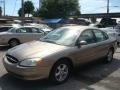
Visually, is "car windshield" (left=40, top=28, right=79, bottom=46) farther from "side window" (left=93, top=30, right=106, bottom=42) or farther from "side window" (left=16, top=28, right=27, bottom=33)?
"side window" (left=16, top=28, right=27, bottom=33)

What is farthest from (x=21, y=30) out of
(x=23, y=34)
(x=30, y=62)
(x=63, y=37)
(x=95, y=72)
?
(x=30, y=62)

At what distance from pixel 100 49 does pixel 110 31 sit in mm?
7084

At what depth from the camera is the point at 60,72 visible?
6.24 meters

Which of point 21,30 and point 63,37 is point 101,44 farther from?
point 21,30

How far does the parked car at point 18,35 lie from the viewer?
14016 millimetres

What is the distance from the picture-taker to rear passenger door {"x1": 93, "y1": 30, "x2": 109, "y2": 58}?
7.66 meters

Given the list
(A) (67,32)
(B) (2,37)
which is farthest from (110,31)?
(A) (67,32)

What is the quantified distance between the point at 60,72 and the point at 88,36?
1797 mm

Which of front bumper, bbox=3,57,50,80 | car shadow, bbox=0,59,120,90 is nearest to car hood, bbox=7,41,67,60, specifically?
front bumper, bbox=3,57,50,80

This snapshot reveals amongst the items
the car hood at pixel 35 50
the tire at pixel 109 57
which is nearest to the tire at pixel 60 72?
the car hood at pixel 35 50

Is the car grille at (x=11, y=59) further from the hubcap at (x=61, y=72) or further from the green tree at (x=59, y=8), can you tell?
the green tree at (x=59, y=8)

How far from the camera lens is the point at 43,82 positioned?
20.8 ft

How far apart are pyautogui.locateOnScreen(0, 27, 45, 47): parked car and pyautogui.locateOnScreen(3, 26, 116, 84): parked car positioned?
704cm

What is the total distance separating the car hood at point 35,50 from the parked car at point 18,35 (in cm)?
755
